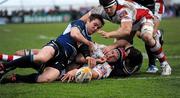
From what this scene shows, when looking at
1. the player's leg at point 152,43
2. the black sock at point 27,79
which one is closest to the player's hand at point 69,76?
the black sock at point 27,79

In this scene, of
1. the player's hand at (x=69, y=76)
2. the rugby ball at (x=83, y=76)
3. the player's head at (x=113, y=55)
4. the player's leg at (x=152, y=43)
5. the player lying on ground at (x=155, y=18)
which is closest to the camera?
the rugby ball at (x=83, y=76)

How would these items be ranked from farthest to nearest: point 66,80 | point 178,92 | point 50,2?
1. point 50,2
2. point 66,80
3. point 178,92

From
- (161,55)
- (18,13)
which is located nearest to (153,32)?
(161,55)

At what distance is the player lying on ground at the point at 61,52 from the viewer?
10.3 meters

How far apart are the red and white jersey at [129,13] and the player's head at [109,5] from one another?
0.09m

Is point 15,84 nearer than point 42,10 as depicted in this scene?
Yes

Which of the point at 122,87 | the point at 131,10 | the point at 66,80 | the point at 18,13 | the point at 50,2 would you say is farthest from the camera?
the point at 50,2

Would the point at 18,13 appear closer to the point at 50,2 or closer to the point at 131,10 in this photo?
the point at 50,2

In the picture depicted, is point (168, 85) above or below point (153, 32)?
below

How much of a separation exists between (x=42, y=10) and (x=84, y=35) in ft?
158

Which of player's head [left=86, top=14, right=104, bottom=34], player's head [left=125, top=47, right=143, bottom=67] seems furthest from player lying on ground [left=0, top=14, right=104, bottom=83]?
player's head [left=125, top=47, right=143, bottom=67]

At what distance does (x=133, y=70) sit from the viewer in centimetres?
1150

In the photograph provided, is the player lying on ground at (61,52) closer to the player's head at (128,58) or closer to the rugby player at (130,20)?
the rugby player at (130,20)

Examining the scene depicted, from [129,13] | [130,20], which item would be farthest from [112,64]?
[129,13]
